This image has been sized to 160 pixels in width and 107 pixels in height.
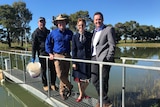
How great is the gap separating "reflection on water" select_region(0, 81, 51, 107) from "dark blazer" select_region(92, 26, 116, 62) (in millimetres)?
3424

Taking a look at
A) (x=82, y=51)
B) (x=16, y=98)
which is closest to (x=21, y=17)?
(x=16, y=98)

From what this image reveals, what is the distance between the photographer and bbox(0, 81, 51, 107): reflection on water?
686 centimetres

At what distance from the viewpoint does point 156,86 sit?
23.6 ft

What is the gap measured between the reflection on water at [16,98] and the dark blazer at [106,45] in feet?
11.2

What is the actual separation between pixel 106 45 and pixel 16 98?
504 centimetres

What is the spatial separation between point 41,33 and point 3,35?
44.5 meters

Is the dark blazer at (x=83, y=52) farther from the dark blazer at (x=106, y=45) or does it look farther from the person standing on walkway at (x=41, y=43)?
the person standing on walkway at (x=41, y=43)

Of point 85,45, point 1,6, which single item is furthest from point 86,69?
point 1,6

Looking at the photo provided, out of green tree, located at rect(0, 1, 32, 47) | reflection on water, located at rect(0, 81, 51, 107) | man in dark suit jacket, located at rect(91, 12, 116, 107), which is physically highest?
green tree, located at rect(0, 1, 32, 47)

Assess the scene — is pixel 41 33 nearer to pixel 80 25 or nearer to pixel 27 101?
pixel 80 25

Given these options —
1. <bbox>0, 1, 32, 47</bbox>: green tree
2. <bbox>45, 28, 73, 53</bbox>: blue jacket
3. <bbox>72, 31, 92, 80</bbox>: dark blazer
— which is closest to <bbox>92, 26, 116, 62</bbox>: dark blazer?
<bbox>72, 31, 92, 80</bbox>: dark blazer

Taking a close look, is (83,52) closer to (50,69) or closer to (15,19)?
(50,69)

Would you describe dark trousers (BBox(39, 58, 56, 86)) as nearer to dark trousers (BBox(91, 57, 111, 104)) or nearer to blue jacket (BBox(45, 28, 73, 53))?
blue jacket (BBox(45, 28, 73, 53))

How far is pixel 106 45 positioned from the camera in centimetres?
353
